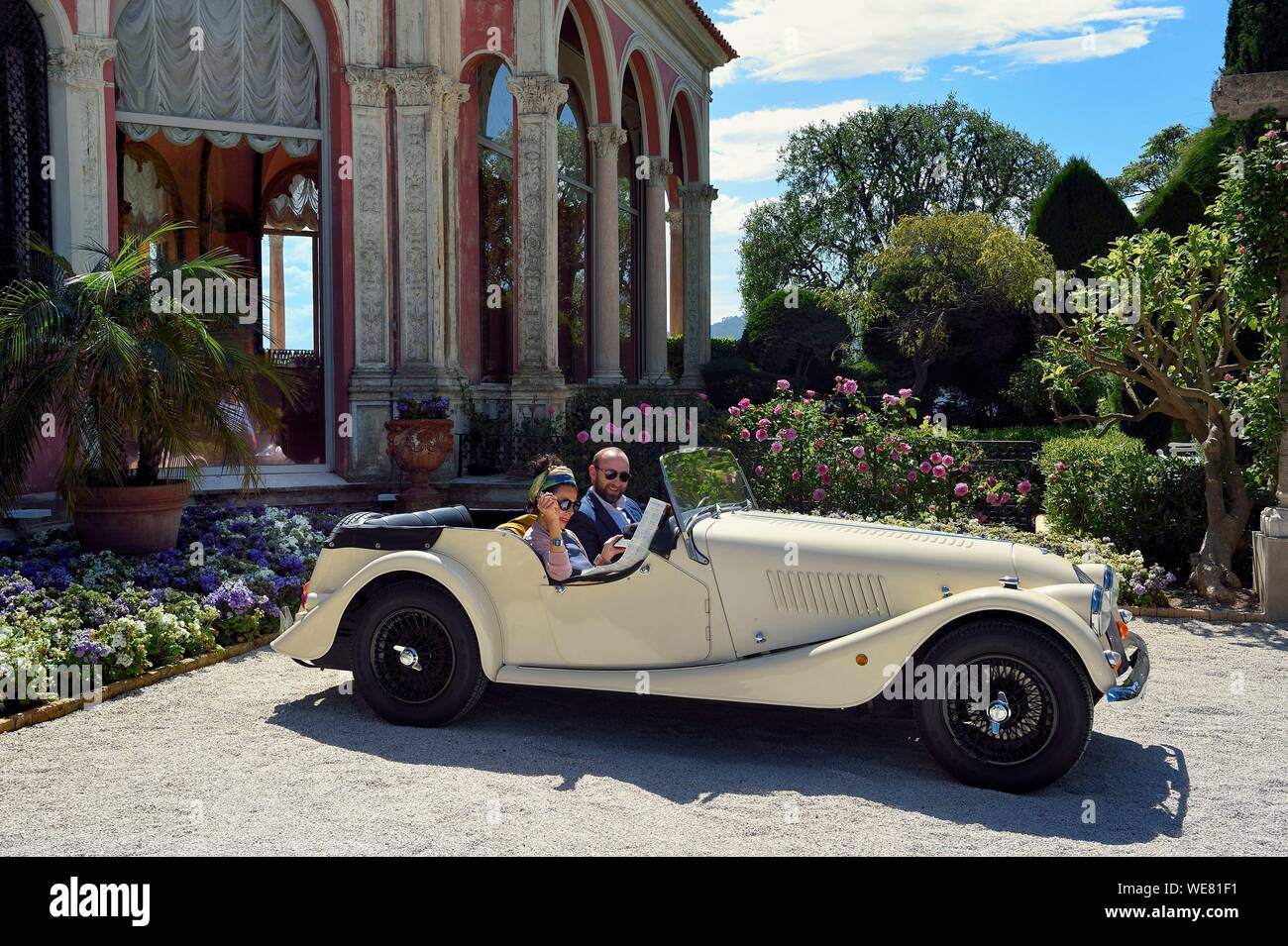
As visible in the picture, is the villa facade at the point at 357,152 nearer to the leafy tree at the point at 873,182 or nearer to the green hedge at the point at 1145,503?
the green hedge at the point at 1145,503

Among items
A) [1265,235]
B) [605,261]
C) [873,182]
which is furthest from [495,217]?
[873,182]

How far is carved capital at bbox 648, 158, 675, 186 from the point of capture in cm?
A: 1833

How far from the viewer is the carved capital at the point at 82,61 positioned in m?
9.71

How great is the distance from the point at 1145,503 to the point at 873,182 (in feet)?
114

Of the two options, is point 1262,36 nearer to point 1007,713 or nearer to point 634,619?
point 1007,713

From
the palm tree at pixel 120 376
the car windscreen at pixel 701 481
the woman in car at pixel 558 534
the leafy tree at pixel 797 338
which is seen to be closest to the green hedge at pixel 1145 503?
the car windscreen at pixel 701 481

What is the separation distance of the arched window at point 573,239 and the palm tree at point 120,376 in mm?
8570

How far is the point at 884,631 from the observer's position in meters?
4.40

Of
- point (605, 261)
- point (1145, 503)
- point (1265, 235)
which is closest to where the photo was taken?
point (1265, 235)

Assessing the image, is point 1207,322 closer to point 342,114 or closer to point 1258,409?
point 1258,409

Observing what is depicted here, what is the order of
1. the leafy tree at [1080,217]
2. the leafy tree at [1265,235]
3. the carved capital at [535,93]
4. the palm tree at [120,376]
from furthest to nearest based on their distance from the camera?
1. the leafy tree at [1080,217]
2. the carved capital at [535,93]
3. the leafy tree at [1265,235]
4. the palm tree at [120,376]

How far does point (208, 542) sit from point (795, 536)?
5.39 metres

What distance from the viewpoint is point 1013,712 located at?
14.2 ft
